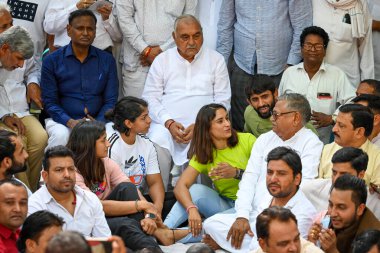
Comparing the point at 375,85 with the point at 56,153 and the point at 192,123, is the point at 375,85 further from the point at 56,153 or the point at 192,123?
the point at 56,153

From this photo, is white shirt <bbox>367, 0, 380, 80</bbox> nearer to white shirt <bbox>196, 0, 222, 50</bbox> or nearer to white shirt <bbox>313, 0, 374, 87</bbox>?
white shirt <bbox>313, 0, 374, 87</bbox>

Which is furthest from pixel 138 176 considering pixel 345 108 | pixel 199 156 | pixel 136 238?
pixel 345 108

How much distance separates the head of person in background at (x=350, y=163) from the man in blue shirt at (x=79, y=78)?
7.03 ft

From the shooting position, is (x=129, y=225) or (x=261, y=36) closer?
(x=129, y=225)

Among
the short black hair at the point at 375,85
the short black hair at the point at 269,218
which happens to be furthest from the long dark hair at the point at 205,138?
the short black hair at the point at 269,218

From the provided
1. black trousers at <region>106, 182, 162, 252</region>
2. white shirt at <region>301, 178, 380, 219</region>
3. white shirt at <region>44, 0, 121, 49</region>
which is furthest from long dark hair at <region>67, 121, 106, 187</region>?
white shirt at <region>44, 0, 121, 49</region>

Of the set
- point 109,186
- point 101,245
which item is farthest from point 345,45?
point 101,245

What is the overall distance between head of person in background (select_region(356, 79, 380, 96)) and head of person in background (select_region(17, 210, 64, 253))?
9.33 feet

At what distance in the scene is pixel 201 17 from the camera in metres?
7.97

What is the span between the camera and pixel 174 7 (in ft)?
25.1

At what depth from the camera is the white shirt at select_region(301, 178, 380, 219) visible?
5926mm

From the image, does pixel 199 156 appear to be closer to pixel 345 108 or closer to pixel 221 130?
pixel 221 130

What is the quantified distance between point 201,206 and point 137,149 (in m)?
0.60

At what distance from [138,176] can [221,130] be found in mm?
682
